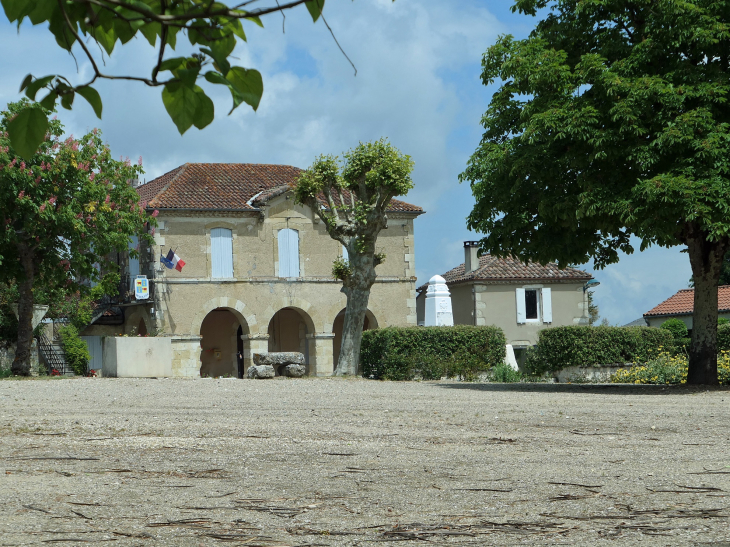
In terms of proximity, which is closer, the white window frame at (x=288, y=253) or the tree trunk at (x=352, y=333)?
the tree trunk at (x=352, y=333)

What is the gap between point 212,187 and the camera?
30.3 meters

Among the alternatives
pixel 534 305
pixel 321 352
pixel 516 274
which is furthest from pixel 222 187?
pixel 534 305

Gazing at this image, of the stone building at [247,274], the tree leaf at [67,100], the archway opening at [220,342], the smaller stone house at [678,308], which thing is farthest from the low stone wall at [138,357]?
the smaller stone house at [678,308]

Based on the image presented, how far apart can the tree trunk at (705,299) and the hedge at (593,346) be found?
5.59 m

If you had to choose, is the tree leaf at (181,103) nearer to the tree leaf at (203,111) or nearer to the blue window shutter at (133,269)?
the tree leaf at (203,111)

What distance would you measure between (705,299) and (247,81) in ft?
44.7

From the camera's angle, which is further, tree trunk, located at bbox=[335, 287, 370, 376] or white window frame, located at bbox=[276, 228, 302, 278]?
white window frame, located at bbox=[276, 228, 302, 278]

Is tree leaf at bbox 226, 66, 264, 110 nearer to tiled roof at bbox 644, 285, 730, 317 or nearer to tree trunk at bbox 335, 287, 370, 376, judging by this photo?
tree trunk at bbox 335, 287, 370, 376

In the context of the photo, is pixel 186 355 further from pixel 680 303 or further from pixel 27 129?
pixel 27 129

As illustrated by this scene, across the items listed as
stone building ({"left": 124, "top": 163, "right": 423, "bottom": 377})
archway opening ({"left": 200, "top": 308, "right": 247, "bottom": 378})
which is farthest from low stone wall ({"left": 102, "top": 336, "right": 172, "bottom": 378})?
archway opening ({"left": 200, "top": 308, "right": 247, "bottom": 378})

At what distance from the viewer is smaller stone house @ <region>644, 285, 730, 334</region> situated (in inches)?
1475

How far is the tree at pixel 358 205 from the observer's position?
20500 millimetres

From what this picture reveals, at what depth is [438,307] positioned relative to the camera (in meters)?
23.2

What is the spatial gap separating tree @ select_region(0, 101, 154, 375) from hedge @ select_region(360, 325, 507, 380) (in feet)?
24.1
